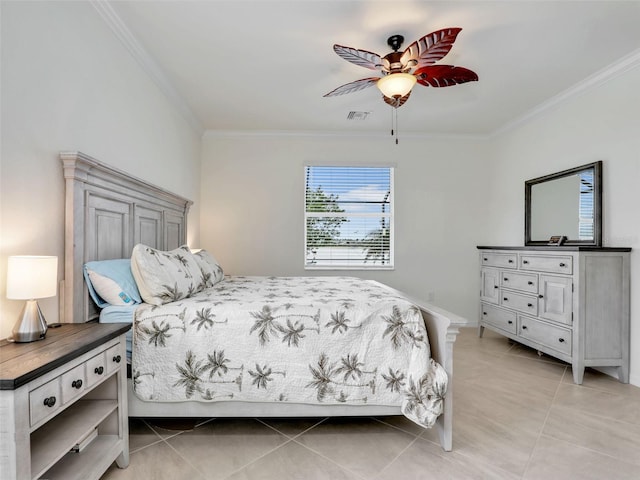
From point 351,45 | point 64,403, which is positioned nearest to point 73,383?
point 64,403

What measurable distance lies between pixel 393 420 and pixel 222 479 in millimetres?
1044

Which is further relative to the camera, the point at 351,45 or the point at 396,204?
the point at 396,204

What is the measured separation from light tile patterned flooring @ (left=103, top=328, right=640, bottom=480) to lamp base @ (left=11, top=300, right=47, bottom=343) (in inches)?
30.6

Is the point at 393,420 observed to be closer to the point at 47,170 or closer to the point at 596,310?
the point at 596,310

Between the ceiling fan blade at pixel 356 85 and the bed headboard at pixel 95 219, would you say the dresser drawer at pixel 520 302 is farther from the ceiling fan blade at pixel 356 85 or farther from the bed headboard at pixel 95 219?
the bed headboard at pixel 95 219

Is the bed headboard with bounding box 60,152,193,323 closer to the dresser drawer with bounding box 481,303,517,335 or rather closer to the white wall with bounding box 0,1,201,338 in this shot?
the white wall with bounding box 0,1,201,338

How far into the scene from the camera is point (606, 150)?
9.48 ft

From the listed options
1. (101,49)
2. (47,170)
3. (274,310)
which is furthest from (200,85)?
(274,310)

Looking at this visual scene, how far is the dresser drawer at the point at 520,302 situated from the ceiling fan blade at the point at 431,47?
2313mm

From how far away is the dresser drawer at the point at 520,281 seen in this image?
10.2 feet

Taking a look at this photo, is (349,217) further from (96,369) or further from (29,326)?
(29,326)

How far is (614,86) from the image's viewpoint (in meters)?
2.82

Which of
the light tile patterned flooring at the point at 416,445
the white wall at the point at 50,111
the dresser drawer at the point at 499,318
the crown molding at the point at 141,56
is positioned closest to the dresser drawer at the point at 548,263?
the dresser drawer at the point at 499,318

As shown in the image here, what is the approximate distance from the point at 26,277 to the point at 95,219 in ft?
2.46
